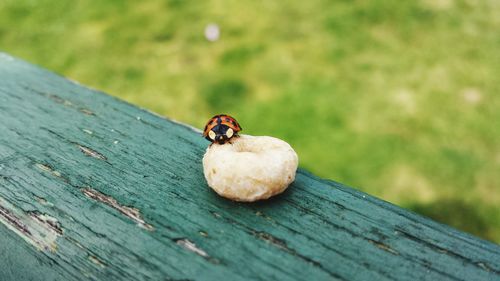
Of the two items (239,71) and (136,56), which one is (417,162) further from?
(136,56)

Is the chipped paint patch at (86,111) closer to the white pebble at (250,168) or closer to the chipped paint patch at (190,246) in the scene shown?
the white pebble at (250,168)

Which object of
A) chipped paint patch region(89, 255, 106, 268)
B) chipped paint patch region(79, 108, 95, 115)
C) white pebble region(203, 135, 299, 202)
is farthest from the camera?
chipped paint patch region(79, 108, 95, 115)

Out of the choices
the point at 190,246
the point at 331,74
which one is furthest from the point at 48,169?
the point at 331,74

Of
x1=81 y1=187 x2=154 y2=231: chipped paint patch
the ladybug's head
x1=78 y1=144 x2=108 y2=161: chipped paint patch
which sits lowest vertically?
x1=81 y1=187 x2=154 y2=231: chipped paint patch

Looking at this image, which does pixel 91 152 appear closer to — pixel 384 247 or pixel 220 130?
pixel 220 130

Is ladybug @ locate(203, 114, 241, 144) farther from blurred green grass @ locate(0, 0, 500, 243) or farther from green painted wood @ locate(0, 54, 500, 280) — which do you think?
blurred green grass @ locate(0, 0, 500, 243)

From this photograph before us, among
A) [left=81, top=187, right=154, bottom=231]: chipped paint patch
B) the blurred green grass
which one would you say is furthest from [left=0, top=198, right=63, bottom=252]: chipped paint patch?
the blurred green grass
